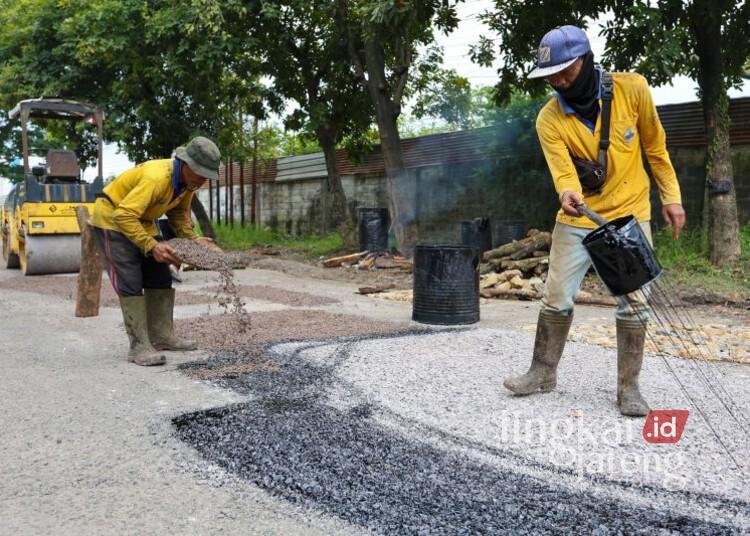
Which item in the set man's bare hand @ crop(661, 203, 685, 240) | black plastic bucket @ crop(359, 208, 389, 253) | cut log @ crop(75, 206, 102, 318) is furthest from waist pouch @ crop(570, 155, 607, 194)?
black plastic bucket @ crop(359, 208, 389, 253)

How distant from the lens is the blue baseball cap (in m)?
3.53

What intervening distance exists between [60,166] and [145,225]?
760cm

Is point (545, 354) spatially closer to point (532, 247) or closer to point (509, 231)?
point (532, 247)

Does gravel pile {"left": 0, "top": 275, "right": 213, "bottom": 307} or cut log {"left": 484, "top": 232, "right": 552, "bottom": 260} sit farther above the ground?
cut log {"left": 484, "top": 232, "right": 552, "bottom": 260}

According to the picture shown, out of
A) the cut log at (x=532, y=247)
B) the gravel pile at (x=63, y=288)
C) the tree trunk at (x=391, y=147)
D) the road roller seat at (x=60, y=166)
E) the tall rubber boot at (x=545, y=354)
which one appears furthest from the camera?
the tree trunk at (x=391, y=147)

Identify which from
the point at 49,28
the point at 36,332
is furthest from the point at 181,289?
the point at 49,28

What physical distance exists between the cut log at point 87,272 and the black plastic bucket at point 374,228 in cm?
767

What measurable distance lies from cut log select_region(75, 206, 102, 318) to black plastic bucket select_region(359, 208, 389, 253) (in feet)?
25.1

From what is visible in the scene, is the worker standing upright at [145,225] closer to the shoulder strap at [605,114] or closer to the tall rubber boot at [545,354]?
the tall rubber boot at [545,354]

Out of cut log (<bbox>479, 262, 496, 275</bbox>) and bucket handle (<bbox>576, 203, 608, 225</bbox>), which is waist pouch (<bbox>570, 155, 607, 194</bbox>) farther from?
cut log (<bbox>479, 262, 496, 275</bbox>)

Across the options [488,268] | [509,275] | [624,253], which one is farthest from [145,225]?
[488,268]

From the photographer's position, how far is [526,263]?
34.0 feet

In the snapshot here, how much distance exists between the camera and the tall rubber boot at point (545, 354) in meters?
4.05

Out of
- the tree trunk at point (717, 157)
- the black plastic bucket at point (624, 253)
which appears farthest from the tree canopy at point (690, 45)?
the black plastic bucket at point (624, 253)
